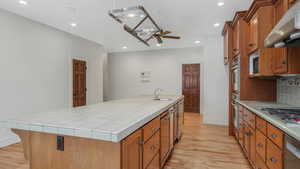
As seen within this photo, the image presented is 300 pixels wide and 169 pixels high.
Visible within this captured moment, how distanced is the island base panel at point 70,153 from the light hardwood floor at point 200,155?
4.74 feet

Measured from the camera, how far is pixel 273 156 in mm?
1415

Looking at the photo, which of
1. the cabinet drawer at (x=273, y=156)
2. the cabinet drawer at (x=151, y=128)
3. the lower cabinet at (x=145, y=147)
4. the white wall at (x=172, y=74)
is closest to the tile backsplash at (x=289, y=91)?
the cabinet drawer at (x=273, y=156)

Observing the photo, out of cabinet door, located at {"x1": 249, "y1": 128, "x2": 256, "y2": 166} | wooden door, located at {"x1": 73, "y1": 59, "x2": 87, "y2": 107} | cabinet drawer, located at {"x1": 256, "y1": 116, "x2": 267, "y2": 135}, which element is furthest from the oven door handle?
Result: wooden door, located at {"x1": 73, "y1": 59, "x2": 87, "y2": 107}

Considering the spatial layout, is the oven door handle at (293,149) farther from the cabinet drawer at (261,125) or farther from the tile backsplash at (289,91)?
the tile backsplash at (289,91)

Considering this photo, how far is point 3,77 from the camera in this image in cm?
289

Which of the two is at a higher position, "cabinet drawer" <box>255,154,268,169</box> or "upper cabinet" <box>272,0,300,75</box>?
"upper cabinet" <box>272,0,300,75</box>

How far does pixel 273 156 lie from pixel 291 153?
339mm

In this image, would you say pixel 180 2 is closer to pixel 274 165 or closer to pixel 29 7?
pixel 274 165

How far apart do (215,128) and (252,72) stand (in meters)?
2.02

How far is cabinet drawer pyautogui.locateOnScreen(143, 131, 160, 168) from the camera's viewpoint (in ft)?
4.57

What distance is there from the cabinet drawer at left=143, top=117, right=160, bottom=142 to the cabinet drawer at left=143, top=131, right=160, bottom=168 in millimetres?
55

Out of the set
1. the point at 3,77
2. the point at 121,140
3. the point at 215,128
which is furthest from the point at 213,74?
the point at 3,77

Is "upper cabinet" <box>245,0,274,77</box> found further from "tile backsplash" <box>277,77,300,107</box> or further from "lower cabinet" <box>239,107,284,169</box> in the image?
"lower cabinet" <box>239,107,284,169</box>

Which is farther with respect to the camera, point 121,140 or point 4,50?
point 4,50
